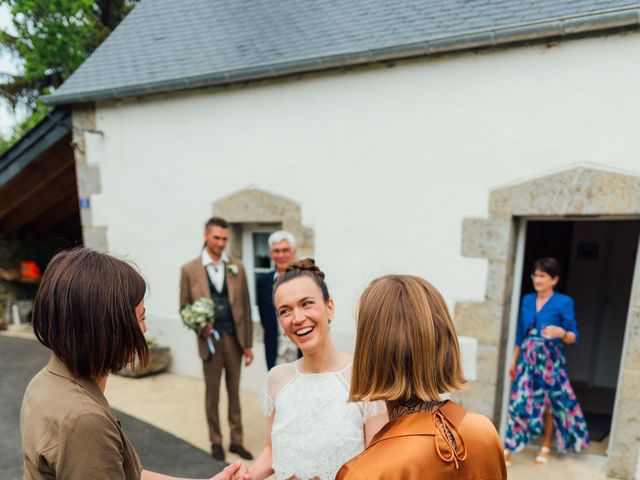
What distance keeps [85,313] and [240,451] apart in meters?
2.89

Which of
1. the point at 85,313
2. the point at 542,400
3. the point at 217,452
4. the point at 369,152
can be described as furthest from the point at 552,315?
the point at 85,313

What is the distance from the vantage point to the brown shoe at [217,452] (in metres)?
3.40

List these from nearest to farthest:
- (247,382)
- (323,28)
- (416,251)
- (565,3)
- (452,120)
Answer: (565,3) < (452,120) < (416,251) < (323,28) < (247,382)

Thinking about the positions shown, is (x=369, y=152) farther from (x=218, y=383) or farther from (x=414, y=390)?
(x=414, y=390)

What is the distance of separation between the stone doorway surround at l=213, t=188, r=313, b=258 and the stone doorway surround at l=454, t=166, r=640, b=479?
1613 millimetres

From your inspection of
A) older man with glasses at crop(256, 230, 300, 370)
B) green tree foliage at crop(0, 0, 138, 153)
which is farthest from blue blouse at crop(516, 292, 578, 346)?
green tree foliage at crop(0, 0, 138, 153)

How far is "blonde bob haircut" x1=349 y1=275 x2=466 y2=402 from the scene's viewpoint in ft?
3.51

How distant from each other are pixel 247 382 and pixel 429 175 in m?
3.16

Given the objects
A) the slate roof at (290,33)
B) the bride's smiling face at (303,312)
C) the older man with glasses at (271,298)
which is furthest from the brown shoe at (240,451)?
the slate roof at (290,33)

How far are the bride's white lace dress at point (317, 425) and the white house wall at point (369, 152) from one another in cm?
181

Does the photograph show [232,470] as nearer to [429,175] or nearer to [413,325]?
[413,325]

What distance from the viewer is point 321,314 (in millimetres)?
1701

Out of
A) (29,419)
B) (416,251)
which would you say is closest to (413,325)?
(29,419)

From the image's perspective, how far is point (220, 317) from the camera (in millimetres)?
3529
